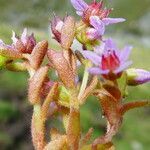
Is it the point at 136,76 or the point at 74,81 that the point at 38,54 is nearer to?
the point at 74,81

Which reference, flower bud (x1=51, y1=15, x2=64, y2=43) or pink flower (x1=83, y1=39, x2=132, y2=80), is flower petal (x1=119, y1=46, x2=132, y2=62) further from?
flower bud (x1=51, y1=15, x2=64, y2=43)

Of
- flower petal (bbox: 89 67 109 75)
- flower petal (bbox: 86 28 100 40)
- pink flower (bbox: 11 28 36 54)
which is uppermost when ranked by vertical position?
pink flower (bbox: 11 28 36 54)

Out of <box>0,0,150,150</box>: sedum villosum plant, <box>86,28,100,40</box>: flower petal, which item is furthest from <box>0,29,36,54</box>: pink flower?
<box>86,28,100,40</box>: flower petal

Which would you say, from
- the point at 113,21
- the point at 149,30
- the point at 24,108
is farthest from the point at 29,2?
the point at 113,21

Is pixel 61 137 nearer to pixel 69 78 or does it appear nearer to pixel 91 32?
pixel 69 78

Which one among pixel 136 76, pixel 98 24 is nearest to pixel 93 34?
pixel 98 24

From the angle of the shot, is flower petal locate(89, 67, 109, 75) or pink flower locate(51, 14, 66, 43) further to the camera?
pink flower locate(51, 14, 66, 43)

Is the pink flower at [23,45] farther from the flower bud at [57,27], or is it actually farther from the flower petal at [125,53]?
the flower petal at [125,53]
